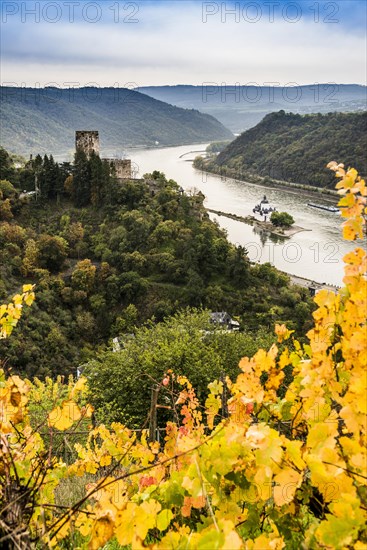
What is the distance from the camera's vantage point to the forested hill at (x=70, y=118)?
8450 centimetres

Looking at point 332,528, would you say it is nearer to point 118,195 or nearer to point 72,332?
point 72,332

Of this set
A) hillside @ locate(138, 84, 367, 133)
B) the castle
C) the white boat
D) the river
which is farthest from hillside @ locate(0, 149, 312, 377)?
hillside @ locate(138, 84, 367, 133)

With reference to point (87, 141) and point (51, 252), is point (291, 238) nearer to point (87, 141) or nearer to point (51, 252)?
point (87, 141)

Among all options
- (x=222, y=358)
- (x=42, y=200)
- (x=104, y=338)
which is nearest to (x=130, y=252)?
(x=104, y=338)

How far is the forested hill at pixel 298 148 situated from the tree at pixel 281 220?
48.6 ft

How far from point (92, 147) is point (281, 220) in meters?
18.7

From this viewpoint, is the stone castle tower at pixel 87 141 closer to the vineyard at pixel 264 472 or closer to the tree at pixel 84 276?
the tree at pixel 84 276

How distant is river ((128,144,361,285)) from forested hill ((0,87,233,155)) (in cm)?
1717

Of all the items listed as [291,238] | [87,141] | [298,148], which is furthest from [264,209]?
[298,148]

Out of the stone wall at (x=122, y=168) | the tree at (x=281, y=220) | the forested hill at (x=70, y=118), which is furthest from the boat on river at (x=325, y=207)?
the forested hill at (x=70, y=118)

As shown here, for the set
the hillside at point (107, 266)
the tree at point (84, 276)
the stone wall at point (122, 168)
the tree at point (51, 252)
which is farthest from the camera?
the stone wall at point (122, 168)

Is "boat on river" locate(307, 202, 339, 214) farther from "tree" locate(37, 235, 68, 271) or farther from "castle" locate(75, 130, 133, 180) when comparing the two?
"tree" locate(37, 235, 68, 271)

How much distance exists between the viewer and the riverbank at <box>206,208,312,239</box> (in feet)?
149

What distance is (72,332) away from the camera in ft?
81.5
